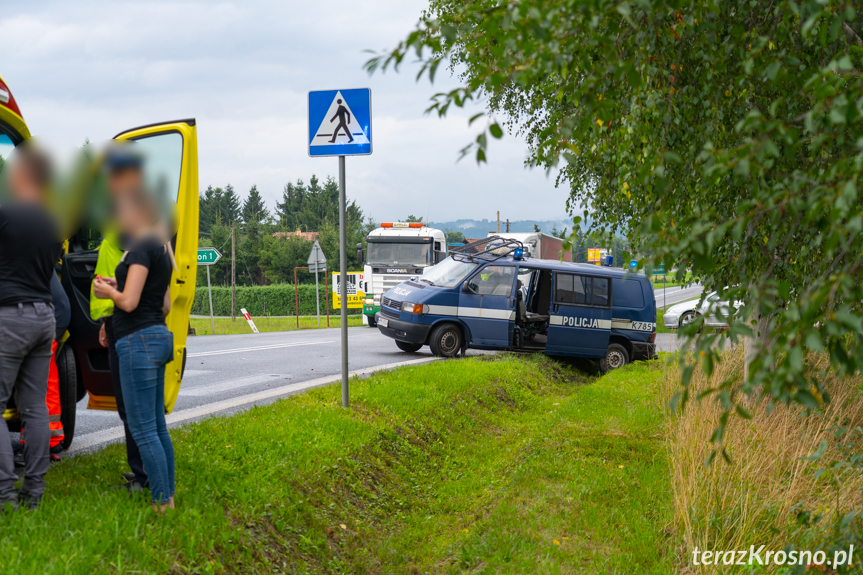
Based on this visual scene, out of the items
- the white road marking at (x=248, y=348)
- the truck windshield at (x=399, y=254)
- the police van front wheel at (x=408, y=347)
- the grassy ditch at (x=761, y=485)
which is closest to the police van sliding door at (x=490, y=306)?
the police van front wheel at (x=408, y=347)

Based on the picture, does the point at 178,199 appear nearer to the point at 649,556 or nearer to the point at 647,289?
the point at 649,556

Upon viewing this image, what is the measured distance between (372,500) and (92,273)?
2.55 m

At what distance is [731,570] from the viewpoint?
4.08m

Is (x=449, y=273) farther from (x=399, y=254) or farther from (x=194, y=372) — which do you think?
(x=399, y=254)

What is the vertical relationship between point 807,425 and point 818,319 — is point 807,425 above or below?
below

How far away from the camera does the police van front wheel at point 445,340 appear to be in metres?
12.8

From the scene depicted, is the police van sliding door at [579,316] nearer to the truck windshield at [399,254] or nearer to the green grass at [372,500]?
the green grass at [372,500]

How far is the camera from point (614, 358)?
13625mm

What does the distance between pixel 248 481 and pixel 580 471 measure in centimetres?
278

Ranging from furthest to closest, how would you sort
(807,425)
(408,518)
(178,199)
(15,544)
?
1. (807,425)
2. (408,518)
3. (178,199)
4. (15,544)

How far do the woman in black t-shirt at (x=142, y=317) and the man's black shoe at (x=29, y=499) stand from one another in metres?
0.56

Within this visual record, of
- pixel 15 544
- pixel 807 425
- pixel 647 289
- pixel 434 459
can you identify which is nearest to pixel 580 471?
pixel 434 459

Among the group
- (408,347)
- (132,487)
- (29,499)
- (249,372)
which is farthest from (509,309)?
(29,499)

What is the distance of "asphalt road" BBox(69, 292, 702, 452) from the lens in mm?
6832
